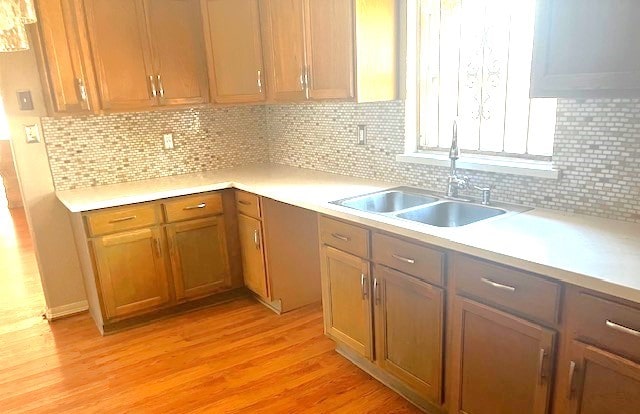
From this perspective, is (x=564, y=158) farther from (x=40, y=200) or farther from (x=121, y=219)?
(x=40, y=200)

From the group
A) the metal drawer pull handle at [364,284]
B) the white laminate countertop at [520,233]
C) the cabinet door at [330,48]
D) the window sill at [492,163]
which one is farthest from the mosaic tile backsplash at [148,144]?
the metal drawer pull handle at [364,284]

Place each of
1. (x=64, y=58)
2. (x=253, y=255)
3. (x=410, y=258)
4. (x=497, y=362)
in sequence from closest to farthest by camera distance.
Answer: (x=497, y=362), (x=410, y=258), (x=64, y=58), (x=253, y=255)

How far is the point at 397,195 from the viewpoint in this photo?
2.65 m

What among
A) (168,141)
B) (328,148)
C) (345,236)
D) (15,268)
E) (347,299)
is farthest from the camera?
(15,268)

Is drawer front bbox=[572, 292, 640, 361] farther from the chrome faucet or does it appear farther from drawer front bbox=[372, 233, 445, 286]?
the chrome faucet

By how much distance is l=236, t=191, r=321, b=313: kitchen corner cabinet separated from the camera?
3092 millimetres

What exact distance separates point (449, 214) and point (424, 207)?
0.14 meters

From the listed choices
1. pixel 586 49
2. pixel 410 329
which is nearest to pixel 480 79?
pixel 586 49

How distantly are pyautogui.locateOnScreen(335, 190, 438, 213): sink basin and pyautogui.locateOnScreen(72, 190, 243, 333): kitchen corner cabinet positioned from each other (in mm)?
1104

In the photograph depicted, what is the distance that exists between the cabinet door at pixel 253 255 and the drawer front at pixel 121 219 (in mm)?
571

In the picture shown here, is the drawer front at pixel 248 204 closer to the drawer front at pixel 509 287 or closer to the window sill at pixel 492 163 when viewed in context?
the window sill at pixel 492 163

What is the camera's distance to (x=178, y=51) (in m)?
3.19

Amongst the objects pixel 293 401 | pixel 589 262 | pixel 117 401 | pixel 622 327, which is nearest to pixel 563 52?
pixel 589 262

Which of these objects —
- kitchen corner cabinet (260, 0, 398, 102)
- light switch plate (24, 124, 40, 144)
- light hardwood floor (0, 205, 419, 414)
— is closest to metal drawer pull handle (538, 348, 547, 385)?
light hardwood floor (0, 205, 419, 414)
